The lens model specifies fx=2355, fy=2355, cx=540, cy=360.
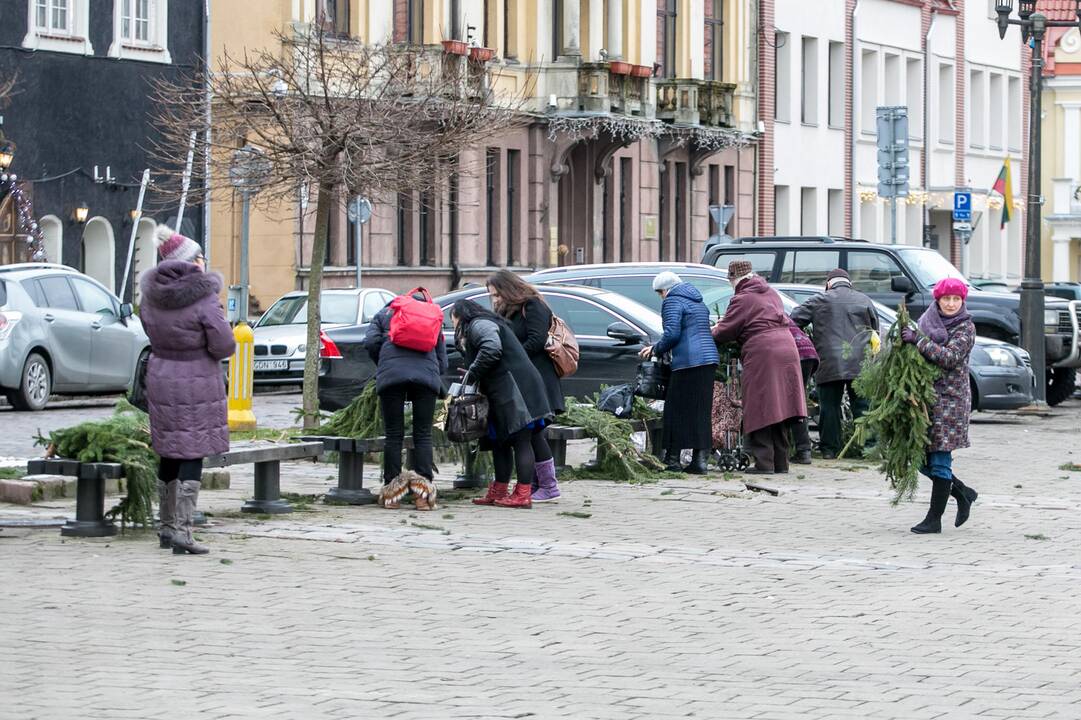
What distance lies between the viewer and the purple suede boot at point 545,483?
1559 cm

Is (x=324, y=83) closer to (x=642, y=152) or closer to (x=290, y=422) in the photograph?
(x=290, y=422)

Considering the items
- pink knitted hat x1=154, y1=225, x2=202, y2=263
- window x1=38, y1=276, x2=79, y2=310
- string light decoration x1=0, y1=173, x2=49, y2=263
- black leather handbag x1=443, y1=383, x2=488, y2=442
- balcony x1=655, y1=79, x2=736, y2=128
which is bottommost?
black leather handbag x1=443, y1=383, x2=488, y2=442

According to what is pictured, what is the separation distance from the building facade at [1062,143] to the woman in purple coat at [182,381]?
67.5 metres

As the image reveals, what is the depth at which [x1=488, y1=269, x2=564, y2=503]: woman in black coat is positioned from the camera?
15523mm

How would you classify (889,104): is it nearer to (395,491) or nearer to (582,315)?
(582,315)

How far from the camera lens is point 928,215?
61.6 metres

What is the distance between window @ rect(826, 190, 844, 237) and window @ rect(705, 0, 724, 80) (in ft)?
19.3

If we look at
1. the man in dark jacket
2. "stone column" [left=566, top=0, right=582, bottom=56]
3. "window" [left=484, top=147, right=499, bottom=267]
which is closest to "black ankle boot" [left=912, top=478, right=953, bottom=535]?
the man in dark jacket

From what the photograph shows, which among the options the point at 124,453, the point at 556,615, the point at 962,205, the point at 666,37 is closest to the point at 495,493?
the point at 124,453

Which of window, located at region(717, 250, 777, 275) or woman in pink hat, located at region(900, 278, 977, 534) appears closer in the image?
woman in pink hat, located at region(900, 278, 977, 534)

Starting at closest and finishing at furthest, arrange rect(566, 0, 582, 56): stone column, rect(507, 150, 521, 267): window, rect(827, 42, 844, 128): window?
rect(507, 150, 521, 267): window, rect(566, 0, 582, 56): stone column, rect(827, 42, 844, 128): window

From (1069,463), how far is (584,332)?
14.2ft

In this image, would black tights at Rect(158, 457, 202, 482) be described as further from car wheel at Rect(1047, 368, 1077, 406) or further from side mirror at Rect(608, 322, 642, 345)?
car wheel at Rect(1047, 368, 1077, 406)

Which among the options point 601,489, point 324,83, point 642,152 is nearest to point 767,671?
point 601,489
